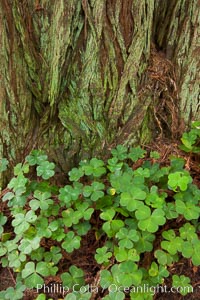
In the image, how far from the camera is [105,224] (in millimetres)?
1804

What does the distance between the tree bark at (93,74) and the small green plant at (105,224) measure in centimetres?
14

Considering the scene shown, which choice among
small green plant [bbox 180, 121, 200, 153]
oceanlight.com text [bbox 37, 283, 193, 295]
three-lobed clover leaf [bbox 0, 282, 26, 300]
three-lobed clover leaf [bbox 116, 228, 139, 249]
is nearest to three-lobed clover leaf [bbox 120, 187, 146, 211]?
three-lobed clover leaf [bbox 116, 228, 139, 249]

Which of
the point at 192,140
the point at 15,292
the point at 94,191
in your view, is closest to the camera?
the point at 15,292

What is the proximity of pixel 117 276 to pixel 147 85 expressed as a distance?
3.45 ft

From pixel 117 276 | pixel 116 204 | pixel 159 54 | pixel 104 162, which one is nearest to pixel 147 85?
pixel 159 54

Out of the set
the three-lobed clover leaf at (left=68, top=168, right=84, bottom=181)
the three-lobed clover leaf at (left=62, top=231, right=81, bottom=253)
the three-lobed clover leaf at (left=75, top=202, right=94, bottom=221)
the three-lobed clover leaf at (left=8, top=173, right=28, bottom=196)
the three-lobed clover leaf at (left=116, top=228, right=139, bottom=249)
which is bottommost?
the three-lobed clover leaf at (left=62, top=231, right=81, bottom=253)

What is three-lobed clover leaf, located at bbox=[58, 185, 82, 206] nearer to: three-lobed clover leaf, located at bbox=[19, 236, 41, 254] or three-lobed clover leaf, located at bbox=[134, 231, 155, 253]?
three-lobed clover leaf, located at bbox=[19, 236, 41, 254]

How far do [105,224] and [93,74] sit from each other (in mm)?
786

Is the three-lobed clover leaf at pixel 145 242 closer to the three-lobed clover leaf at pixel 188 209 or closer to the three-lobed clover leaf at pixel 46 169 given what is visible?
the three-lobed clover leaf at pixel 188 209

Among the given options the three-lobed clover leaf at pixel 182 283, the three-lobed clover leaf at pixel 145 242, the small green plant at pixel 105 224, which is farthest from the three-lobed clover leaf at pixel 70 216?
the three-lobed clover leaf at pixel 182 283

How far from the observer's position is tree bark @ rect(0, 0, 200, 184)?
186 centimetres

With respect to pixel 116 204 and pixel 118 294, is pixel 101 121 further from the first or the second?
pixel 118 294

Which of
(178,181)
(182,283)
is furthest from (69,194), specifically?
(182,283)

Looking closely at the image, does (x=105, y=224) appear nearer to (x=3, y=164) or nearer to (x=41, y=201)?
(x=41, y=201)
